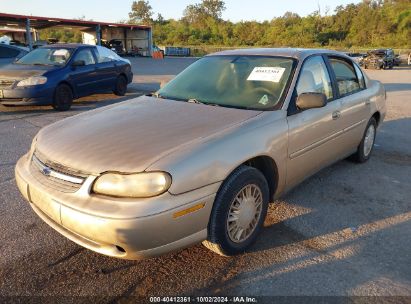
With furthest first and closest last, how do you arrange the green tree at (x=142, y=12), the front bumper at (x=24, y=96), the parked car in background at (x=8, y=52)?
the green tree at (x=142, y=12) → the parked car in background at (x=8, y=52) → the front bumper at (x=24, y=96)

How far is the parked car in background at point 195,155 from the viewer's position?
2219 mm

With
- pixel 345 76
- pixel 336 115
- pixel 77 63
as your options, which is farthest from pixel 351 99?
pixel 77 63

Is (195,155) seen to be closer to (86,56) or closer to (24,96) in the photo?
(24,96)

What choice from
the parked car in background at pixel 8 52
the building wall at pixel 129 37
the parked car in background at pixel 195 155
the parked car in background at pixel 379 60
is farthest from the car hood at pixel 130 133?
the building wall at pixel 129 37

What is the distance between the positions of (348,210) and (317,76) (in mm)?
1379

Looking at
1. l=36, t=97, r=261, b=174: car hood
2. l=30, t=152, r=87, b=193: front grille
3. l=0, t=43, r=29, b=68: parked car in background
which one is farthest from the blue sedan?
l=30, t=152, r=87, b=193: front grille

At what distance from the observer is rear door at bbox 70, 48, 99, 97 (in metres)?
8.67

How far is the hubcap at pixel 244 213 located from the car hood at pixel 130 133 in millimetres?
526

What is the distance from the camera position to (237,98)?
334 cm

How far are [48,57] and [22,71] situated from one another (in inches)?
36.0

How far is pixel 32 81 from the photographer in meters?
7.85

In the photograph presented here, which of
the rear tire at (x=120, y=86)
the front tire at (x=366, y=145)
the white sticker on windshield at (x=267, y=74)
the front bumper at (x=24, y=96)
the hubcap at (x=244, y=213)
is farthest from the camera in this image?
the rear tire at (x=120, y=86)

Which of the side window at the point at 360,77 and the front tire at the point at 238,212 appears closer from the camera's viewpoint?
the front tire at the point at 238,212

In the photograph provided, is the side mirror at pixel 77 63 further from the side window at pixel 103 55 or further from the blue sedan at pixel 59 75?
the side window at pixel 103 55
